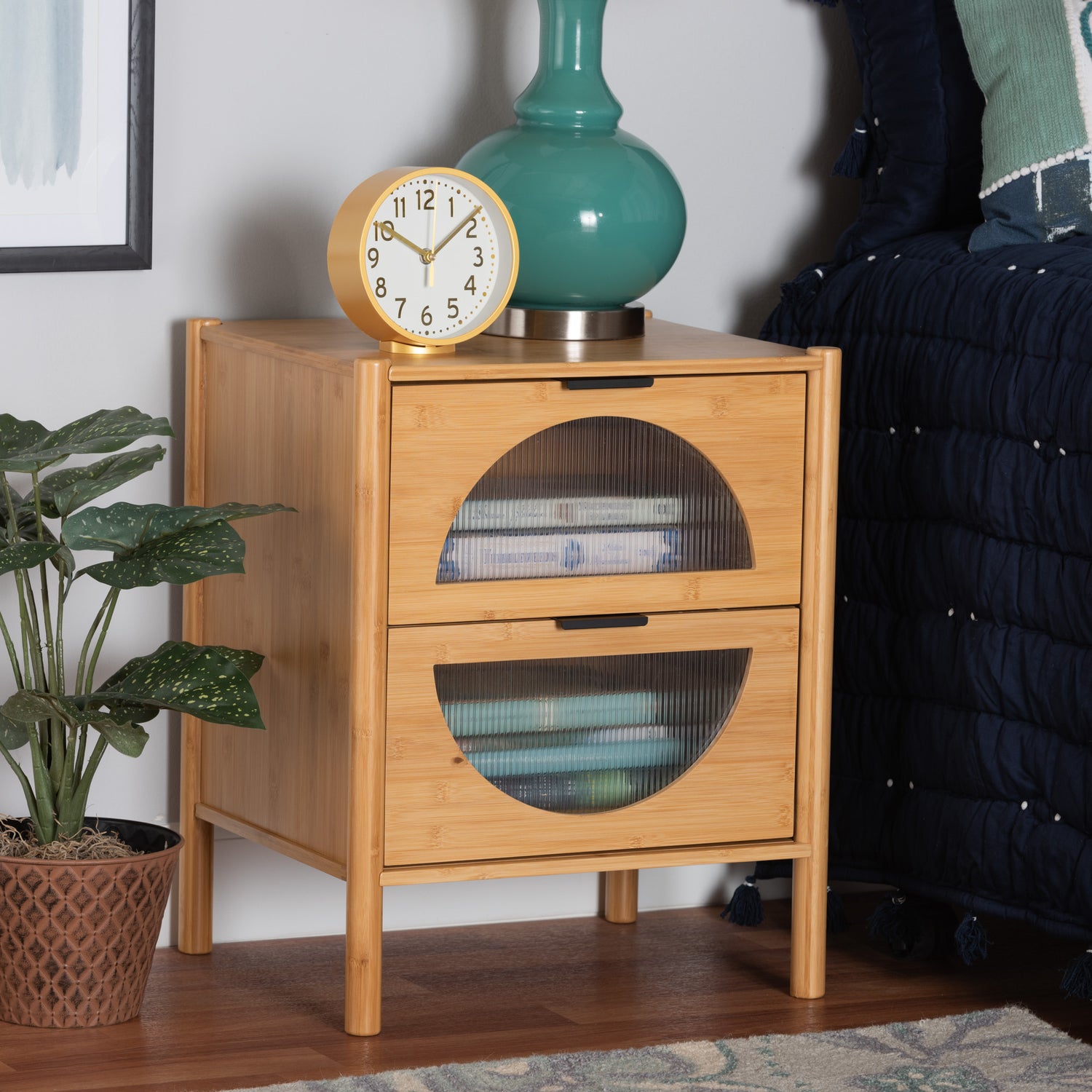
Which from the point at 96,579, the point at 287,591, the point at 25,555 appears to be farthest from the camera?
the point at 287,591

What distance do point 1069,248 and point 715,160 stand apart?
470 millimetres

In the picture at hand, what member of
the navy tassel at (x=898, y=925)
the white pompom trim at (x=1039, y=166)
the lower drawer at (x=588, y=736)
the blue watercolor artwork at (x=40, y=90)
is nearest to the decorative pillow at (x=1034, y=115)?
the white pompom trim at (x=1039, y=166)

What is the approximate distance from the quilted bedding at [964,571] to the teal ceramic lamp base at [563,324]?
315 millimetres

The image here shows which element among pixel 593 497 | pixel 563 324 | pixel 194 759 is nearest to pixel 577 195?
pixel 563 324

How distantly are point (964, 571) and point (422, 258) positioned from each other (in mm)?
639

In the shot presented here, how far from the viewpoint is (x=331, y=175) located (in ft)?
6.91

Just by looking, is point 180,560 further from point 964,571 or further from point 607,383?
point 964,571

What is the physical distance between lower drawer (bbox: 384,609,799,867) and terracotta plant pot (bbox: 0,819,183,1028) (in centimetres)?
26

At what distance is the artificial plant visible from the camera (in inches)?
68.8

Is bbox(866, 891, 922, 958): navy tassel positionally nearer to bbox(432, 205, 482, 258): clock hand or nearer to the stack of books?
the stack of books

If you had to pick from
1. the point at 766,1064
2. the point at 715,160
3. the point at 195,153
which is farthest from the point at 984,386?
the point at 195,153

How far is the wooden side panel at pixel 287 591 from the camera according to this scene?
1.82 meters

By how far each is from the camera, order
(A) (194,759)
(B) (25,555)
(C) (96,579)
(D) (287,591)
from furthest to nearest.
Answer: (A) (194,759)
(D) (287,591)
(C) (96,579)
(B) (25,555)

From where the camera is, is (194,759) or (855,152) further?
(855,152)
